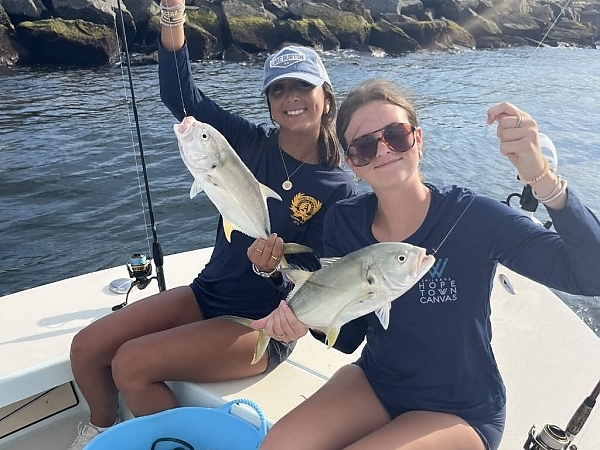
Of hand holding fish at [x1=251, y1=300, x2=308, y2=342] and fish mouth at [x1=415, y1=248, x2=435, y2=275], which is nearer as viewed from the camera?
fish mouth at [x1=415, y1=248, x2=435, y2=275]

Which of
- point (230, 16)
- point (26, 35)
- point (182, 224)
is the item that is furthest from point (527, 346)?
point (230, 16)

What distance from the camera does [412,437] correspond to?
196 cm

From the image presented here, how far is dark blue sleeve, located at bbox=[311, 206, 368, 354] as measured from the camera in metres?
2.38

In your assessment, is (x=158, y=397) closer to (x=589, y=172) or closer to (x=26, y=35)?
(x=589, y=172)

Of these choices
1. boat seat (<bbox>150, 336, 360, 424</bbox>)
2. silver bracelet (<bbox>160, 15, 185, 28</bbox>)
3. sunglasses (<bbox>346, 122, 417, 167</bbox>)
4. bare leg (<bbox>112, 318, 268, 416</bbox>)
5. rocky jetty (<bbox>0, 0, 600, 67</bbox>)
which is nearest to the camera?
sunglasses (<bbox>346, 122, 417, 167</bbox>)

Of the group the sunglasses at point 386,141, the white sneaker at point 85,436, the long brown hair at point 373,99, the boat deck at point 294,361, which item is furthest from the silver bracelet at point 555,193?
the white sneaker at point 85,436

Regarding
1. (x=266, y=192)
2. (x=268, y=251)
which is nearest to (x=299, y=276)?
(x=268, y=251)

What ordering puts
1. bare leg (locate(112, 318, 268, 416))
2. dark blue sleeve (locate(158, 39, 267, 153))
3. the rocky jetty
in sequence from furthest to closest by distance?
the rocky jetty < dark blue sleeve (locate(158, 39, 267, 153)) < bare leg (locate(112, 318, 268, 416))

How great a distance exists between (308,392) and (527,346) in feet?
4.65

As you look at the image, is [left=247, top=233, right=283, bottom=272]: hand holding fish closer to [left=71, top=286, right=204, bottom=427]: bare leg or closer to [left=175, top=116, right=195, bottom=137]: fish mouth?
[left=175, top=116, right=195, bottom=137]: fish mouth

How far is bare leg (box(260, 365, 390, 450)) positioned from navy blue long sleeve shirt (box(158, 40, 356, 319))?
611 mm

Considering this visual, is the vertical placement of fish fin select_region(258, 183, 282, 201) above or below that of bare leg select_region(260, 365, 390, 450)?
above

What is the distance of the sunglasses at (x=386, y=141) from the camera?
6.78ft

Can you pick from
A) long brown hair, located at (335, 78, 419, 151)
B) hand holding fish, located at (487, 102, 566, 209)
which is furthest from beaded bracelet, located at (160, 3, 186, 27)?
hand holding fish, located at (487, 102, 566, 209)
